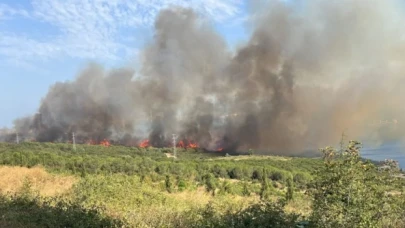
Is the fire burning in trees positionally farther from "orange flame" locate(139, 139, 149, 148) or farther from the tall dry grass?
the tall dry grass

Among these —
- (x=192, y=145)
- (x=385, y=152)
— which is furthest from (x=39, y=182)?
(x=385, y=152)

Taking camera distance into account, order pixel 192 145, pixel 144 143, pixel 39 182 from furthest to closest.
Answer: pixel 144 143, pixel 192 145, pixel 39 182

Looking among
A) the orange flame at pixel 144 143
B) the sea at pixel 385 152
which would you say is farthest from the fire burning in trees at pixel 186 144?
the sea at pixel 385 152

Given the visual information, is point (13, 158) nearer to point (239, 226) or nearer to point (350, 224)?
point (239, 226)

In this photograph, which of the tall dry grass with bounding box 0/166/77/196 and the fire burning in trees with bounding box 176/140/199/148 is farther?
the fire burning in trees with bounding box 176/140/199/148

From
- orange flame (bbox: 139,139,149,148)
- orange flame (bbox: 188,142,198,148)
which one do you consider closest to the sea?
orange flame (bbox: 188,142,198,148)

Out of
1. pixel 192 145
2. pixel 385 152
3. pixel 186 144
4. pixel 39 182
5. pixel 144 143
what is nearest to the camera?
pixel 39 182

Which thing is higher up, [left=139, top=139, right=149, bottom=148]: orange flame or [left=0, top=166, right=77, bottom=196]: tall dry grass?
[left=139, top=139, right=149, bottom=148]: orange flame

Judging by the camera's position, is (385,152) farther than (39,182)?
Yes

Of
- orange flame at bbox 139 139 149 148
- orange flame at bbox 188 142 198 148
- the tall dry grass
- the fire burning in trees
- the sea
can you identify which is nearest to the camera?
the tall dry grass

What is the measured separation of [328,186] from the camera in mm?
7016

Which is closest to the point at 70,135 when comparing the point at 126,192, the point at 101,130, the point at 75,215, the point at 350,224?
the point at 101,130

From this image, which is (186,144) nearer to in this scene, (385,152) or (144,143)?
(144,143)

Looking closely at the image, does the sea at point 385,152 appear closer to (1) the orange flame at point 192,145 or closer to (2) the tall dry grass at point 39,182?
(1) the orange flame at point 192,145
